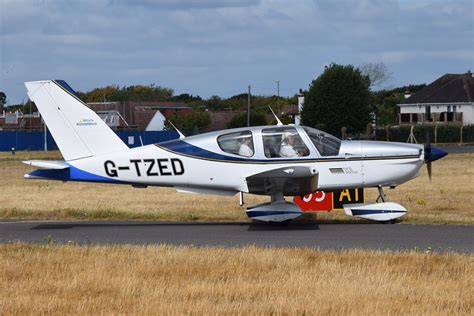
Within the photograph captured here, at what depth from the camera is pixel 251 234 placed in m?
15.1

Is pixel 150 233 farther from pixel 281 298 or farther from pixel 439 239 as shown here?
pixel 281 298

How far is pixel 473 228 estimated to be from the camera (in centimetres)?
1534

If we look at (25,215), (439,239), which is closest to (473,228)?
(439,239)

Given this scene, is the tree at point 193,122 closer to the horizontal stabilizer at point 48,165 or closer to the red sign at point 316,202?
the red sign at point 316,202

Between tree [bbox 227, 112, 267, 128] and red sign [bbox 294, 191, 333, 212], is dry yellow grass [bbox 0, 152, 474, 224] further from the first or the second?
tree [bbox 227, 112, 267, 128]

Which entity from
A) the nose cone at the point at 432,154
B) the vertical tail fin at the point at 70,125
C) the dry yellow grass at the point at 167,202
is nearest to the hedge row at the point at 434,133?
the dry yellow grass at the point at 167,202

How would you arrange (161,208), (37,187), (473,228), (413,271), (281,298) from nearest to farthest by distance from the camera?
(281,298) < (413,271) < (473,228) < (161,208) < (37,187)

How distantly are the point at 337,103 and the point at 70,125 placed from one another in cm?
5924

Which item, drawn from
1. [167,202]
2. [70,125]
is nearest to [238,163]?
[70,125]

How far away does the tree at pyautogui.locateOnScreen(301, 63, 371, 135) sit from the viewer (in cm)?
7419

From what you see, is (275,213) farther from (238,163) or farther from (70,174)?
(70,174)

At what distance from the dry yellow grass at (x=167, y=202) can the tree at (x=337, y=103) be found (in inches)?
1742

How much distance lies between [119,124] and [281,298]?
3289 inches

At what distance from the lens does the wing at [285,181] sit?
15547 mm
